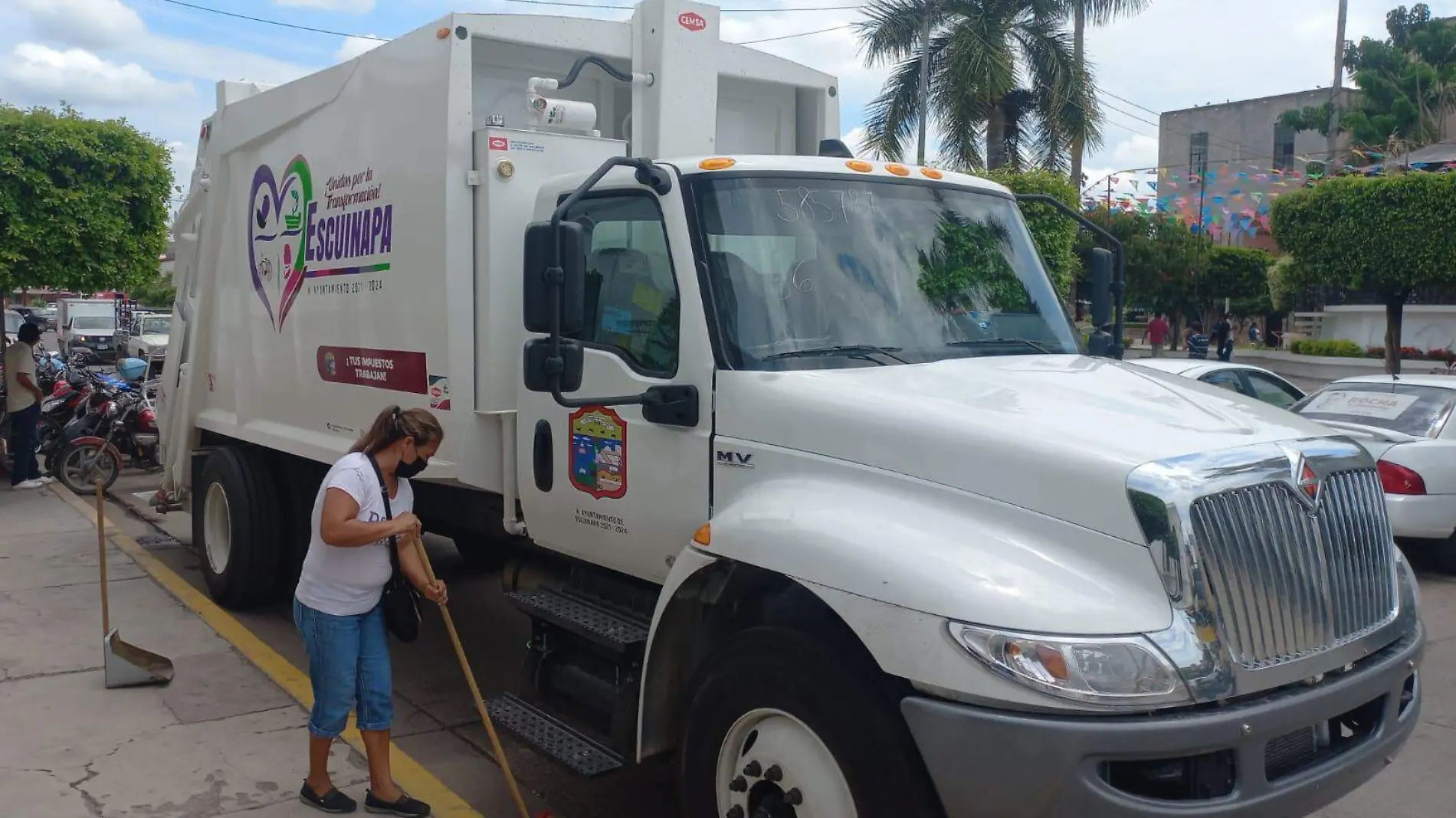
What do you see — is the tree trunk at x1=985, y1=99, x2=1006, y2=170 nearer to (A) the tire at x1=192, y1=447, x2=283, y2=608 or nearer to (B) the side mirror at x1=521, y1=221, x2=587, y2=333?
(A) the tire at x1=192, y1=447, x2=283, y2=608

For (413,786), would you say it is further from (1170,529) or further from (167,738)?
(1170,529)

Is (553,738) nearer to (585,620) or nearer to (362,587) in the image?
(585,620)

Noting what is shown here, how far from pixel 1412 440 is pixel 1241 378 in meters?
2.33

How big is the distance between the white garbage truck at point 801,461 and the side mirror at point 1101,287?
0.77 meters

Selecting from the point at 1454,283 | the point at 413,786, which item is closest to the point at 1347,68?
the point at 1454,283

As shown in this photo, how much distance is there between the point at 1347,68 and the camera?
41938 mm

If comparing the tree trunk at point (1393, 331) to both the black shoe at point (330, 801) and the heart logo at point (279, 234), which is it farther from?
the black shoe at point (330, 801)

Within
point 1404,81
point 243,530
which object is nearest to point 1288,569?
point 243,530

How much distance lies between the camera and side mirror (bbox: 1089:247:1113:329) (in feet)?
17.9

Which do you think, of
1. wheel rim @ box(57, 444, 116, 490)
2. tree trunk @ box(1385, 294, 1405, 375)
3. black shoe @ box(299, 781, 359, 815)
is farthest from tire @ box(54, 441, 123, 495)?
tree trunk @ box(1385, 294, 1405, 375)

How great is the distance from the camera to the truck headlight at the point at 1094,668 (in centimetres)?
292

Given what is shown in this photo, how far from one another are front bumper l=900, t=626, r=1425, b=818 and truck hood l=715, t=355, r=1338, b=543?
50cm

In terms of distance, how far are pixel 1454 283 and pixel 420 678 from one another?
22205 mm

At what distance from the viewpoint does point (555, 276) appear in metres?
3.98
